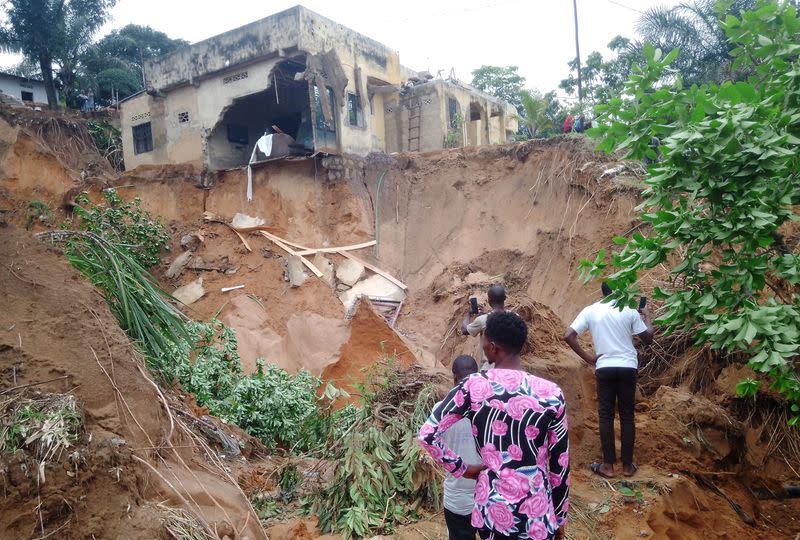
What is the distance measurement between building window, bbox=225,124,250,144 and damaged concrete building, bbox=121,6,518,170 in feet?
0.10

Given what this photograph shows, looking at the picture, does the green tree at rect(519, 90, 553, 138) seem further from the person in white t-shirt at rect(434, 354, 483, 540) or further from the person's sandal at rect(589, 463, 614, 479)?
the person in white t-shirt at rect(434, 354, 483, 540)

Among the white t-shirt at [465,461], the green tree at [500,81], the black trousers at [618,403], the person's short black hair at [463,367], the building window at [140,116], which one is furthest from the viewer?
the green tree at [500,81]

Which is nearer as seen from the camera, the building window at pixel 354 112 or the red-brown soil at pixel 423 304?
the red-brown soil at pixel 423 304

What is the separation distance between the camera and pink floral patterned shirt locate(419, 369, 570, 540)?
248cm

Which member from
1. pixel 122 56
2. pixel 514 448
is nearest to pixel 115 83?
pixel 122 56

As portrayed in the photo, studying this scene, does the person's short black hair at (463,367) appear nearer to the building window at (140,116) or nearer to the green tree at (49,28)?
the building window at (140,116)

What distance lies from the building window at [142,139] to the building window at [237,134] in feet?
8.44

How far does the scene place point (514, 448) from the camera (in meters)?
2.51

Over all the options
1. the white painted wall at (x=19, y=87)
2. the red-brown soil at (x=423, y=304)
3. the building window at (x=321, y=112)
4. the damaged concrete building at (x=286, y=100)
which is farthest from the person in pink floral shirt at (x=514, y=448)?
the white painted wall at (x=19, y=87)

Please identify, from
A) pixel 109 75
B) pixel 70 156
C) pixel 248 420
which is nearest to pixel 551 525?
pixel 248 420

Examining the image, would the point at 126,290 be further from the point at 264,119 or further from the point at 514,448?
the point at 264,119

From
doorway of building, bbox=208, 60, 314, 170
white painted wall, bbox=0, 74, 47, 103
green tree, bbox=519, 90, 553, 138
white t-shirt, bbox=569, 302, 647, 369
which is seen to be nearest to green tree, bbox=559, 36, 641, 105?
green tree, bbox=519, 90, 553, 138

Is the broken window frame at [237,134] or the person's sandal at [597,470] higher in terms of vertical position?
the broken window frame at [237,134]

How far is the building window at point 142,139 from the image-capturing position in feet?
58.9
